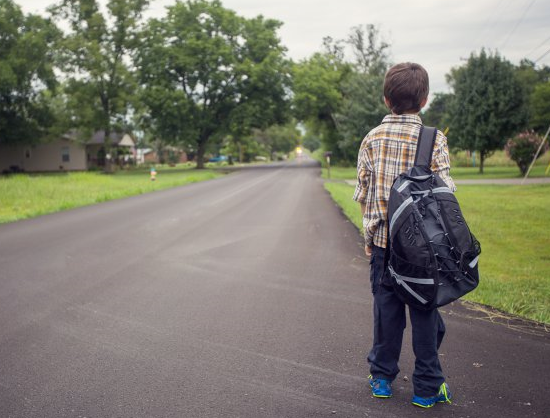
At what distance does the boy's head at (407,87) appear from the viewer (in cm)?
303

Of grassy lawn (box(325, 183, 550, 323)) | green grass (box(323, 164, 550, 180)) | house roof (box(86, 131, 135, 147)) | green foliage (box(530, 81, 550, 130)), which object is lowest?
grassy lawn (box(325, 183, 550, 323))

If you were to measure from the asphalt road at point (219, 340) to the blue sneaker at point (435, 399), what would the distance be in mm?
53

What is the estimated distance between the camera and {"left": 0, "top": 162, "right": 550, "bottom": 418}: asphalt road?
10.1ft

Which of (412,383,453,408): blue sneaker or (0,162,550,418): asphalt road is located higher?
(412,383,453,408): blue sneaker

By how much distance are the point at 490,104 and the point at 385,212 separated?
28.5 metres

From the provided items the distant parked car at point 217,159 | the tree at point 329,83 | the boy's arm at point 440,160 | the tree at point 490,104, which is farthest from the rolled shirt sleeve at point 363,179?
the distant parked car at point 217,159

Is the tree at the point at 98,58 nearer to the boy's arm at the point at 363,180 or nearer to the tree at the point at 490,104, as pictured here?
the tree at the point at 490,104

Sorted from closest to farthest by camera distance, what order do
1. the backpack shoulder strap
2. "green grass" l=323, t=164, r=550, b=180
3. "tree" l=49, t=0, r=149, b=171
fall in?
the backpack shoulder strap, "green grass" l=323, t=164, r=550, b=180, "tree" l=49, t=0, r=149, b=171

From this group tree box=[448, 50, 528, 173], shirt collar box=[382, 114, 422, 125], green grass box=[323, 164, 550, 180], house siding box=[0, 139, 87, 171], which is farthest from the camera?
house siding box=[0, 139, 87, 171]

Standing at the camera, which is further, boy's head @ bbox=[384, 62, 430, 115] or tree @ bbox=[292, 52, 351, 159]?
tree @ bbox=[292, 52, 351, 159]

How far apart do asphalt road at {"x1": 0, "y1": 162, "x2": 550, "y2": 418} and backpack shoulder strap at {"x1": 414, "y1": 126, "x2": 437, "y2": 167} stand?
1.44m

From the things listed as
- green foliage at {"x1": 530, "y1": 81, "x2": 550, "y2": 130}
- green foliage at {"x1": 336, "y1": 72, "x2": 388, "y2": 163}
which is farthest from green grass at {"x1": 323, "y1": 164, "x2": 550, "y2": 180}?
green foliage at {"x1": 530, "y1": 81, "x2": 550, "y2": 130}

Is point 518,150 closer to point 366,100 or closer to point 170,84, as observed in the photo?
point 366,100

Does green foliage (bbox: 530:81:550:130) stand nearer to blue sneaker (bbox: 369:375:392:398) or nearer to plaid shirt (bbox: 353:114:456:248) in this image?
plaid shirt (bbox: 353:114:456:248)
